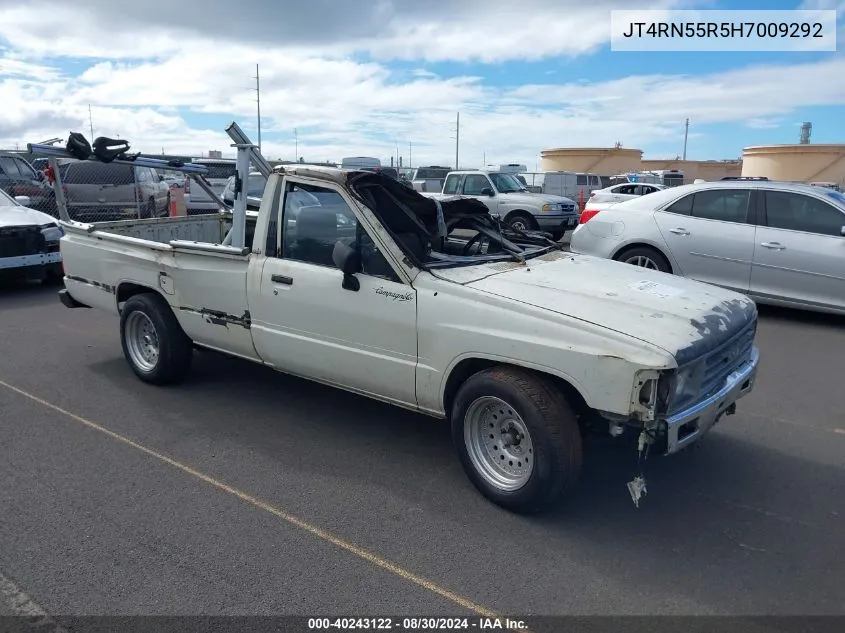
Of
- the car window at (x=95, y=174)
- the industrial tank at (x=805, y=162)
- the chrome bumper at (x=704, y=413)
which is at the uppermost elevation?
the industrial tank at (x=805, y=162)

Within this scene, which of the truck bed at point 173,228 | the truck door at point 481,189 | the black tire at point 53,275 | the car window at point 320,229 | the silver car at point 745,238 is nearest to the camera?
the car window at point 320,229

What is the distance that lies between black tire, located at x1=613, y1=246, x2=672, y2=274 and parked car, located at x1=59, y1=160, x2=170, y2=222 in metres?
10.2

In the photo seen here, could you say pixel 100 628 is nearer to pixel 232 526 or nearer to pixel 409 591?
pixel 232 526

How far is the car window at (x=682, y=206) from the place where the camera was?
27.8 feet

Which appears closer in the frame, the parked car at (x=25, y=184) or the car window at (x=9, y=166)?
the parked car at (x=25, y=184)

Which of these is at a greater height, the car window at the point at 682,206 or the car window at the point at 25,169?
the car window at the point at 25,169

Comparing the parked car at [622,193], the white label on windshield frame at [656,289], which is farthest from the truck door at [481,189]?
the white label on windshield frame at [656,289]

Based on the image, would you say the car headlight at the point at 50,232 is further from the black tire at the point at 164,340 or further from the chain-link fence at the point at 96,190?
the black tire at the point at 164,340

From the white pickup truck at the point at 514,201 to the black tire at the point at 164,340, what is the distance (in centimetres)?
1041

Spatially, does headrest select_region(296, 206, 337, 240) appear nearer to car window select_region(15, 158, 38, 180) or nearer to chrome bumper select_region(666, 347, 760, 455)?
chrome bumper select_region(666, 347, 760, 455)

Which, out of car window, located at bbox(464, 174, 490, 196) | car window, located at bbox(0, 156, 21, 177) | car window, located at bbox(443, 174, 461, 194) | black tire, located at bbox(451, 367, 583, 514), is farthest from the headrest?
car window, located at bbox(0, 156, 21, 177)

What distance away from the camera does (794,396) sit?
552cm

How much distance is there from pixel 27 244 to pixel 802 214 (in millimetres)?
10108

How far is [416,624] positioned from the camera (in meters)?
2.82
